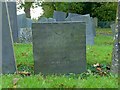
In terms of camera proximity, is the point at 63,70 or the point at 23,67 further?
the point at 23,67

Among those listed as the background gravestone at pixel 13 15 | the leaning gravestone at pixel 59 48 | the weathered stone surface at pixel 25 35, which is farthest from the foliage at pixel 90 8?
the leaning gravestone at pixel 59 48

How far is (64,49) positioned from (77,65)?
343mm

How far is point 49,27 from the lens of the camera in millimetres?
5891

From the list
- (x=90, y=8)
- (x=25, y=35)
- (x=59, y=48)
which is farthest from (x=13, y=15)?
(x=90, y=8)

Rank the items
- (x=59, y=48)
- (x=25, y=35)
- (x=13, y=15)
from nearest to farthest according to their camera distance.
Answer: (x=59, y=48)
(x=13, y=15)
(x=25, y=35)

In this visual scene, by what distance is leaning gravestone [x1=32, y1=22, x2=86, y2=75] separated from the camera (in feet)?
19.2

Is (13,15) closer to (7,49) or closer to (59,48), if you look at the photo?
(7,49)

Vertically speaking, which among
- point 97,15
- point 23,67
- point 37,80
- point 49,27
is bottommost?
point 97,15

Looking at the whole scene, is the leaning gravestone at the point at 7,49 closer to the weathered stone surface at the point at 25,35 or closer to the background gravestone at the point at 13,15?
the background gravestone at the point at 13,15

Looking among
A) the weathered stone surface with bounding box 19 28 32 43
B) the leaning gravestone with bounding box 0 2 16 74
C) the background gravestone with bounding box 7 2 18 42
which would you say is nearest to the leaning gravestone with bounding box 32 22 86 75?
the leaning gravestone with bounding box 0 2 16 74

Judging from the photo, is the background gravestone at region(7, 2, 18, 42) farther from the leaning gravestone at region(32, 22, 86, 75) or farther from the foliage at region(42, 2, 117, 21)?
the foliage at region(42, 2, 117, 21)

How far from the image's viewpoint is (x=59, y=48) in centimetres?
594

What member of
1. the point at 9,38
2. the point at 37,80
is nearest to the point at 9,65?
the point at 9,38

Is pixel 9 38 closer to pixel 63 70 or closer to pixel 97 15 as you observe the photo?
pixel 63 70
